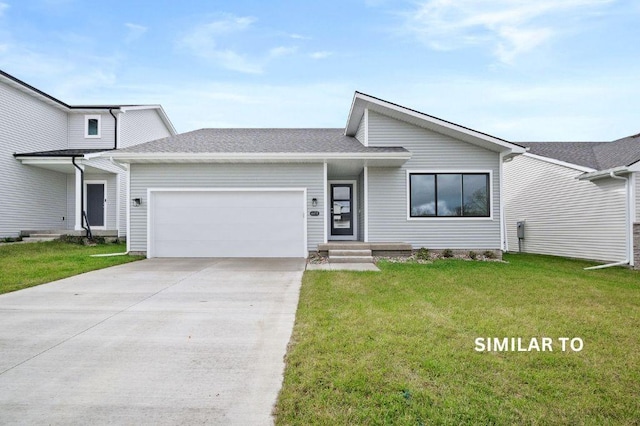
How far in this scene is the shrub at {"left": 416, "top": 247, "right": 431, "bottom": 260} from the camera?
10.2 m

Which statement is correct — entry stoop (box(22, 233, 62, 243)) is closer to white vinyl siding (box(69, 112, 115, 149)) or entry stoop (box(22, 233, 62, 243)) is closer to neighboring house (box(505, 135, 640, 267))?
white vinyl siding (box(69, 112, 115, 149))

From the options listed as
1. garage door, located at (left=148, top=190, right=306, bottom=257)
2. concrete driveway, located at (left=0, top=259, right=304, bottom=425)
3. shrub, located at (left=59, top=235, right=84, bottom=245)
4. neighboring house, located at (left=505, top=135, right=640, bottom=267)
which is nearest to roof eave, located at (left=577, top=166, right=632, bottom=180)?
neighboring house, located at (left=505, top=135, right=640, bottom=267)

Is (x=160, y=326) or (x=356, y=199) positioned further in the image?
(x=356, y=199)

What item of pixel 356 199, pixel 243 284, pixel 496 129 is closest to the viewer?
pixel 243 284

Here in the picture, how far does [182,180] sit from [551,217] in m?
13.4

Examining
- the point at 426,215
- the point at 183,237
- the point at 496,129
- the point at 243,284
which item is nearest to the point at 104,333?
the point at 243,284

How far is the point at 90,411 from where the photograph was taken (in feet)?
8.08

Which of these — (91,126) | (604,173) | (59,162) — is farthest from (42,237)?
(604,173)

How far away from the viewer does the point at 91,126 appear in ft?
56.2

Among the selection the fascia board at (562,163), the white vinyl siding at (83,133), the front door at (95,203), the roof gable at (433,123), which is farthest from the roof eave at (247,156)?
the white vinyl siding at (83,133)

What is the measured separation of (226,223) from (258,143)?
2962 millimetres

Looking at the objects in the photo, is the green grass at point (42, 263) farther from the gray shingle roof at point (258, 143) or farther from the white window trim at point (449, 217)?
the white window trim at point (449, 217)

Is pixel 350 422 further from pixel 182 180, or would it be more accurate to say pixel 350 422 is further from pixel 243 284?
pixel 182 180

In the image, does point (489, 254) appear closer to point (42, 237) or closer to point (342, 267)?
point (342, 267)
